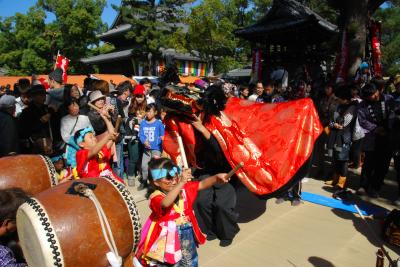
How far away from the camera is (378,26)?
1100cm

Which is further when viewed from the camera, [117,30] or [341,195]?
[117,30]

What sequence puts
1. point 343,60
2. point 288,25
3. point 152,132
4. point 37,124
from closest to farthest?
point 37,124
point 152,132
point 343,60
point 288,25

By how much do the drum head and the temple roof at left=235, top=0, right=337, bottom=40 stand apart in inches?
517

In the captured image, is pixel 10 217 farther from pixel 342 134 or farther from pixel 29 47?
pixel 29 47

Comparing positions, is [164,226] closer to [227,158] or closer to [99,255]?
[99,255]

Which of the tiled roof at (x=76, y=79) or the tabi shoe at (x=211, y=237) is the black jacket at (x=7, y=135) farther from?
the tiled roof at (x=76, y=79)

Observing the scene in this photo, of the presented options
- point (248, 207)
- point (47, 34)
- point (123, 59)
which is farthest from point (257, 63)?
point (47, 34)

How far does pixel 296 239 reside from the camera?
376 cm

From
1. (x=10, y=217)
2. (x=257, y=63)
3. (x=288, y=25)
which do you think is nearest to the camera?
(x=10, y=217)

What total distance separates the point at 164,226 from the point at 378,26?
37.2ft

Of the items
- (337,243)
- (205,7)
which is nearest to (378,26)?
(337,243)

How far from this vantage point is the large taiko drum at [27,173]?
9.27ft

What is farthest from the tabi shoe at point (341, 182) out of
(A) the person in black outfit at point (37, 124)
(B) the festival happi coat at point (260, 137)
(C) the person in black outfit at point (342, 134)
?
(A) the person in black outfit at point (37, 124)

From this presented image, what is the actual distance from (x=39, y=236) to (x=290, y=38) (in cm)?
1459
